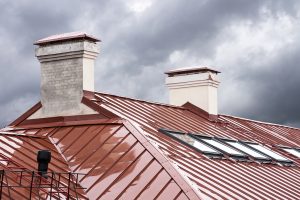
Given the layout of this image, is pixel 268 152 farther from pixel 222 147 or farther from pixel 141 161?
pixel 141 161

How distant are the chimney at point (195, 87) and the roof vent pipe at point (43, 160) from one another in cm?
1156

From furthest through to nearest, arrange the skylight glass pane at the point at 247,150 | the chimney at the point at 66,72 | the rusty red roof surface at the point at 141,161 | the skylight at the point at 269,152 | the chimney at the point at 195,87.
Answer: the chimney at the point at 195,87, the skylight at the point at 269,152, the skylight glass pane at the point at 247,150, the chimney at the point at 66,72, the rusty red roof surface at the point at 141,161

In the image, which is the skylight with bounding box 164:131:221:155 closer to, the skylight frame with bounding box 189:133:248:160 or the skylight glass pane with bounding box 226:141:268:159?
the skylight frame with bounding box 189:133:248:160

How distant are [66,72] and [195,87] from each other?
26.9ft

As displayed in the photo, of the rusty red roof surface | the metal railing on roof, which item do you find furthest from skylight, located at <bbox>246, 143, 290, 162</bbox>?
the metal railing on roof

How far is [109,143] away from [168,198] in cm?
313

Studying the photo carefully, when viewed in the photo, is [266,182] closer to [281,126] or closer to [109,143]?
[109,143]

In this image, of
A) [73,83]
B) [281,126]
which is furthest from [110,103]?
[281,126]

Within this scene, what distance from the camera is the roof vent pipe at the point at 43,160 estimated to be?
16031 millimetres

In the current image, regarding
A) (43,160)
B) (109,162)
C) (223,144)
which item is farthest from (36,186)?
(223,144)

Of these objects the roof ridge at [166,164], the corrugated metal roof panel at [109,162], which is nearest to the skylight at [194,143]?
the roof ridge at [166,164]

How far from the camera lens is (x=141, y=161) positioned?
17500 mm

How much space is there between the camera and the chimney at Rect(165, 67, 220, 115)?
27292mm

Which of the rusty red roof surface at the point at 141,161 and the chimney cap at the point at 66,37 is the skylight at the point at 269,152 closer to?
the rusty red roof surface at the point at 141,161
